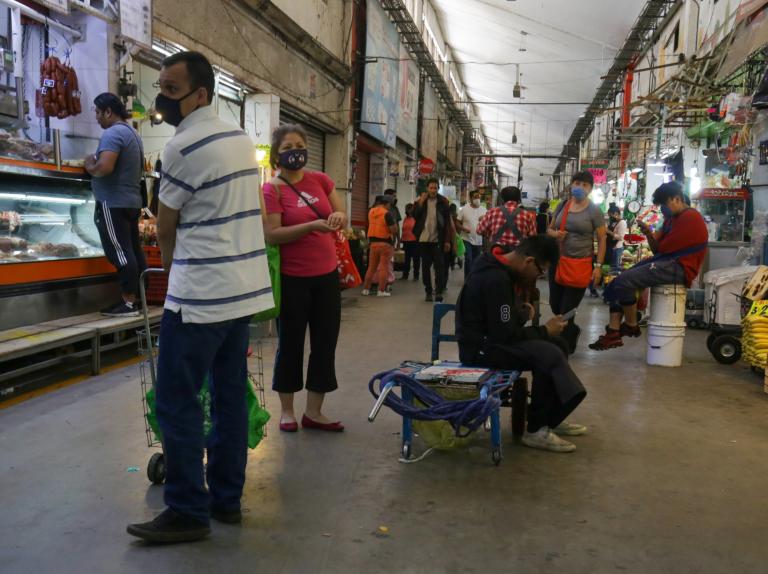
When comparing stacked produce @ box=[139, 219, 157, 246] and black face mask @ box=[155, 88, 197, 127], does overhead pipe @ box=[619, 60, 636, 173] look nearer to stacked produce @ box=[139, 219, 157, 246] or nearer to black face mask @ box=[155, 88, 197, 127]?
stacked produce @ box=[139, 219, 157, 246]

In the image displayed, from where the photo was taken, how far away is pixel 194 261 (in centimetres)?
271

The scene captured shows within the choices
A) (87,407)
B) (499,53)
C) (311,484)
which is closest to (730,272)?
(311,484)

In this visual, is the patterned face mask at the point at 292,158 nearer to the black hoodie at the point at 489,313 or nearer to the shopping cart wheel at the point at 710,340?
the black hoodie at the point at 489,313

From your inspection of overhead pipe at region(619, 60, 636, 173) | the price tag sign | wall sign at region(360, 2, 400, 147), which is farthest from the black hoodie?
overhead pipe at region(619, 60, 636, 173)

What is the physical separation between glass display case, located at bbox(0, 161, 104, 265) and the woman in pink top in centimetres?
245

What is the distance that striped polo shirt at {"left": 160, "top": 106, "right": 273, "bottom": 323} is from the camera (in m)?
2.69

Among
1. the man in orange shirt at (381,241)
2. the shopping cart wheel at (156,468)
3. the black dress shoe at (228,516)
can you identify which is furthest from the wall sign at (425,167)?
the black dress shoe at (228,516)

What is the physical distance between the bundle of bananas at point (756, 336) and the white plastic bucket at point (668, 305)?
59 centimetres

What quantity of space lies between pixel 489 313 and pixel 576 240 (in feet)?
10.4

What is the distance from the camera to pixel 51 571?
2576 millimetres

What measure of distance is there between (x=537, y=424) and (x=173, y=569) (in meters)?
2.22

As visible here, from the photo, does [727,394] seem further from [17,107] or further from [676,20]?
[676,20]

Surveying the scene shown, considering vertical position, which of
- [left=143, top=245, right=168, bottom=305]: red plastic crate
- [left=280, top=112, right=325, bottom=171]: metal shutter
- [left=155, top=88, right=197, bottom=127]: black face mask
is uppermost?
[left=280, top=112, right=325, bottom=171]: metal shutter

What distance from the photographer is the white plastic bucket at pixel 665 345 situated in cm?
664
